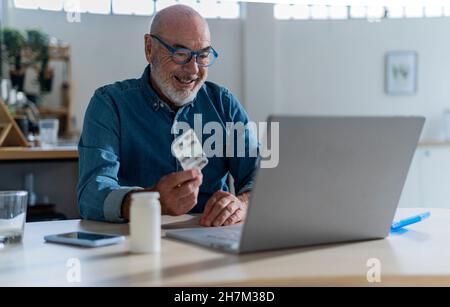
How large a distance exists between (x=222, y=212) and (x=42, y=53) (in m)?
4.73

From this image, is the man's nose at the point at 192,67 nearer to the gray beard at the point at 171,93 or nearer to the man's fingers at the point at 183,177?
the gray beard at the point at 171,93

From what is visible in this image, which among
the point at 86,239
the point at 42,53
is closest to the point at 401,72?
the point at 42,53

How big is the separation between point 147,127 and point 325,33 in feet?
15.9

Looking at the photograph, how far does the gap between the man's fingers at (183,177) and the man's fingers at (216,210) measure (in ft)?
0.31

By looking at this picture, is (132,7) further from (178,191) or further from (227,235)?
(227,235)

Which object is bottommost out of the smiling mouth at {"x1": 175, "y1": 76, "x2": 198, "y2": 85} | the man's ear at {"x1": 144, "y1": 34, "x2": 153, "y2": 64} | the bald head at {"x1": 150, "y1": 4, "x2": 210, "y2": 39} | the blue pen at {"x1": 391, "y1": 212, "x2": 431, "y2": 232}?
the blue pen at {"x1": 391, "y1": 212, "x2": 431, "y2": 232}

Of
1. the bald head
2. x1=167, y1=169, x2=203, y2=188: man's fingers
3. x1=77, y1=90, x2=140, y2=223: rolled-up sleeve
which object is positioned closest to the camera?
x1=167, y1=169, x2=203, y2=188: man's fingers

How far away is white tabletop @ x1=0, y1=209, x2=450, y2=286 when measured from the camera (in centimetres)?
77

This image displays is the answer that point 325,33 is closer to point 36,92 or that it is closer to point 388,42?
point 388,42

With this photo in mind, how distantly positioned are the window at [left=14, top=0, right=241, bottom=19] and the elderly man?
14.7 feet

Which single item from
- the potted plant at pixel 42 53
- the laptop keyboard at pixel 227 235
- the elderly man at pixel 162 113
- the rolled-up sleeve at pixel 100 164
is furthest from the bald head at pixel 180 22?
the potted plant at pixel 42 53

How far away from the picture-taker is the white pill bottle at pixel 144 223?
915 mm

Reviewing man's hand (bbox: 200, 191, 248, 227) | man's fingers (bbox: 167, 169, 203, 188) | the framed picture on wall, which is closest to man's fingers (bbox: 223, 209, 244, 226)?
man's hand (bbox: 200, 191, 248, 227)

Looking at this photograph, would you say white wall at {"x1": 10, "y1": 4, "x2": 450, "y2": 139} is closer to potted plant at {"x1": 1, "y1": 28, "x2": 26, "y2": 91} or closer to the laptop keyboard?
potted plant at {"x1": 1, "y1": 28, "x2": 26, "y2": 91}
